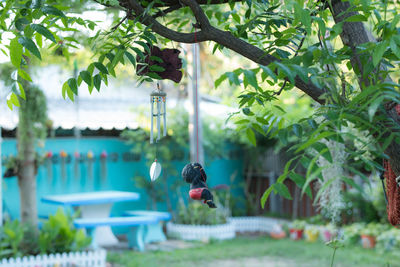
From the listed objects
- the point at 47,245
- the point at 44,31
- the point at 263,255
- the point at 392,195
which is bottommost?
the point at 263,255

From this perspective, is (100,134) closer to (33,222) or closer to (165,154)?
(165,154)

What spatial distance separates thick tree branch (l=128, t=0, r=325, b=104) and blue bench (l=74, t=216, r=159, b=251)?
15.8ft

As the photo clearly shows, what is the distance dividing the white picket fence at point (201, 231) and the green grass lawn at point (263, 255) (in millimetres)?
257

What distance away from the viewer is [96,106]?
26.9 ft

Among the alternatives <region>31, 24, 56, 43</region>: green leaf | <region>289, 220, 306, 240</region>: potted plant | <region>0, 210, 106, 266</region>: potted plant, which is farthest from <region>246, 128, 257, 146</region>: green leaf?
<region>289, 220, 306, 240</region>: potted plant

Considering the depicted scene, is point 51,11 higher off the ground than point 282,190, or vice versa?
point 51,11

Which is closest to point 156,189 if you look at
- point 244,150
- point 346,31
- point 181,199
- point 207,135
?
A: point 181,199

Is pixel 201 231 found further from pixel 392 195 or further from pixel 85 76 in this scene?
pixel 85 76

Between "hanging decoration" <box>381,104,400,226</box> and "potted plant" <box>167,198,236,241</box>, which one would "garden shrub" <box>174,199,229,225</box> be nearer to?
"potted plant" <box>167,198,236,241</box>

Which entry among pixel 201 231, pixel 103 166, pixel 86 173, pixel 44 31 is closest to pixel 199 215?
pixel 201 231

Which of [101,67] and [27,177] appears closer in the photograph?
[101,67]

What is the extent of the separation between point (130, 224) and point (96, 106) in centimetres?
249

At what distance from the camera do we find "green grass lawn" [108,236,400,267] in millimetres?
5812

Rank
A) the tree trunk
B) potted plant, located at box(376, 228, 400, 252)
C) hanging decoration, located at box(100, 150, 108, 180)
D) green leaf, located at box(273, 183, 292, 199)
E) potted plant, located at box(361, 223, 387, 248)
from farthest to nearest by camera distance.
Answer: hanging decoration, located at box(100, 150, 108, 180), potted plant, located at box(361, 223, 387, 248), potted plant, located at box(376, 228, 400, 252), the tree trunk, green leaf, located at box(273, 183, 292, 199)
